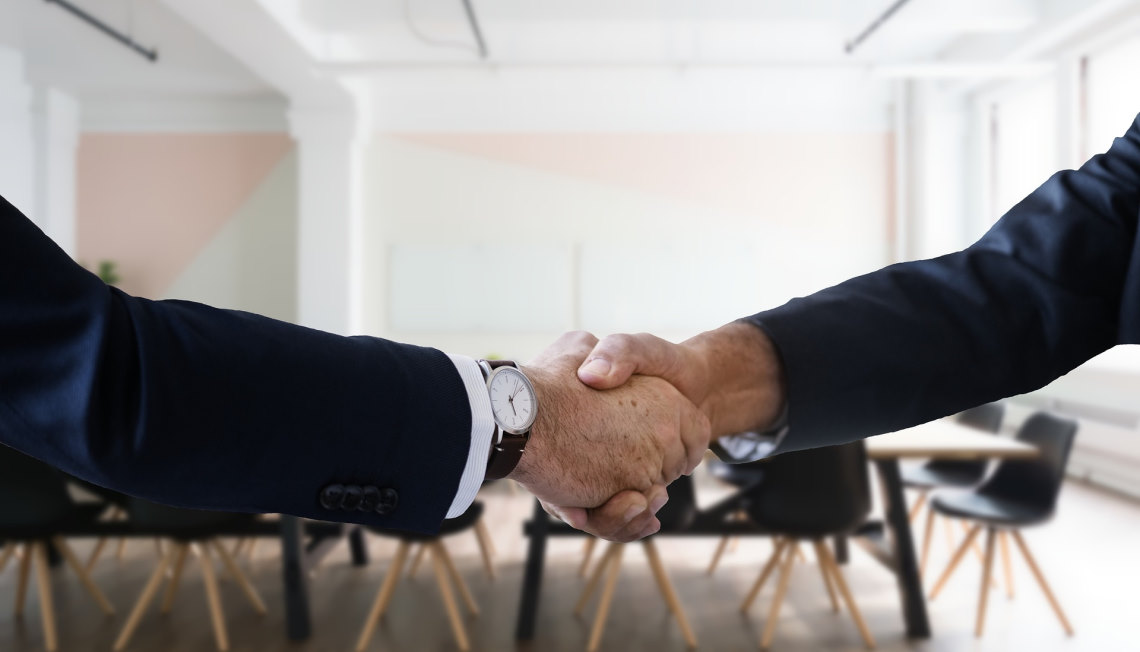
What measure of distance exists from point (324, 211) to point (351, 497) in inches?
290

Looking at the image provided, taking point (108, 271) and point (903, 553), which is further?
point (108, 271)

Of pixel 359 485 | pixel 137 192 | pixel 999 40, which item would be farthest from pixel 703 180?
pixel 359 485

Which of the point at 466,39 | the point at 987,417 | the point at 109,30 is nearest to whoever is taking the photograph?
the point at 987,417

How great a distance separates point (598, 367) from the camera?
3.66 feet

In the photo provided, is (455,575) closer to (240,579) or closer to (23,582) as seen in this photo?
(240,579)

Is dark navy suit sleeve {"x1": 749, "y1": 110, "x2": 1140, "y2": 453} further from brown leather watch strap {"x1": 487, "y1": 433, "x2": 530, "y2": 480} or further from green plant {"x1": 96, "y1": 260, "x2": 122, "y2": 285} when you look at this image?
green plant {"x1": 96, "y1": 260, "x2": 122, "y2": 285}

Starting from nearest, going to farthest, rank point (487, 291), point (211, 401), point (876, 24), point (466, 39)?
point (211, 401) < point (876, 24) < point (466, 39) < point (487, 291)

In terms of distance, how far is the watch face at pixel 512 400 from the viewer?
0.91 m

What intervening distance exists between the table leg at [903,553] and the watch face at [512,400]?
2783mm

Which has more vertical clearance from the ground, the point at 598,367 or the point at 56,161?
the point at 56,161

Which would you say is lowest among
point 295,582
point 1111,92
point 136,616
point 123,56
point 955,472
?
point 136,616

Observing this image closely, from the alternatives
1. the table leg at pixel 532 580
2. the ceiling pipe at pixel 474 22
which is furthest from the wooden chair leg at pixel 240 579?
the ceiling pipe at pixel 474 22

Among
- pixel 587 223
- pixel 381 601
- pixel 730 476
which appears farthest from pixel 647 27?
pixel 381 601

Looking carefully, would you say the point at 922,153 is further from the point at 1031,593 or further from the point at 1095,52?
the point at 1031,593
